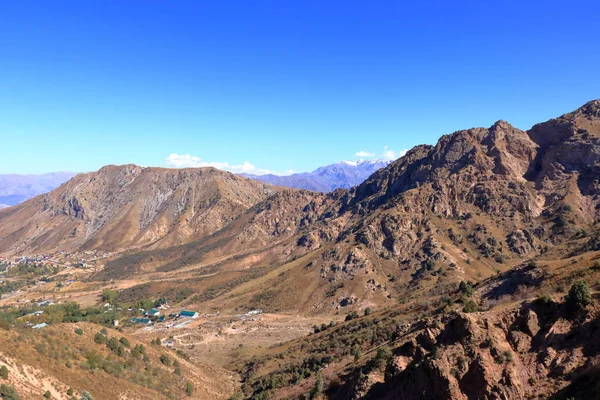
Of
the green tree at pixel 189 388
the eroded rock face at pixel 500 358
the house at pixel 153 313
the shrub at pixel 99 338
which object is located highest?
the eroded rock face at pixel 500 358

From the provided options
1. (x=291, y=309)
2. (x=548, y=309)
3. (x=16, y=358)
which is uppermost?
(x=548, y=309)

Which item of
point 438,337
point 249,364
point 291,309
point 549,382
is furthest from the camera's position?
point 291,309

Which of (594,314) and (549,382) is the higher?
(594,314)

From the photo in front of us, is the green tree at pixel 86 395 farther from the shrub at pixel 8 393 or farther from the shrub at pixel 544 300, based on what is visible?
the shrub at pixel 544 300

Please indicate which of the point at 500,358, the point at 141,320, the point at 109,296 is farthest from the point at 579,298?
the point at 109,296

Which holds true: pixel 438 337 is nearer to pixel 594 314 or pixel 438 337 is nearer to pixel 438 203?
pixel 594 314

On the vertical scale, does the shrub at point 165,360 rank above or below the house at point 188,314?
→ above

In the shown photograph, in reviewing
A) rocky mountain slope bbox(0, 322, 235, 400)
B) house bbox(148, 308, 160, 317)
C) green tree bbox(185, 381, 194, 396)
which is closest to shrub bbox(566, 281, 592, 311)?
rocky mountain slope bbox(0, 322, 235, 400)

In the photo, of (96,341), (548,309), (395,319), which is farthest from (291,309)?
(548,309)

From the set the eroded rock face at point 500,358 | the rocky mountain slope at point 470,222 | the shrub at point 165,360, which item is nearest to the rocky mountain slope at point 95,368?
the shrub at point 165,360
